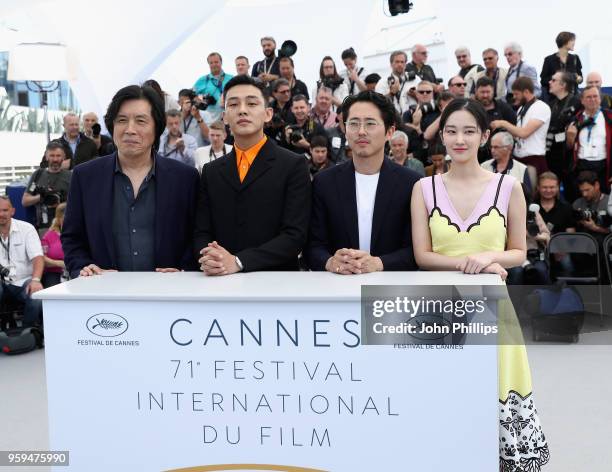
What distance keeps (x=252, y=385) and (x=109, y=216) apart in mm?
939

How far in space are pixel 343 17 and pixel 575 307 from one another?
849 centimetres

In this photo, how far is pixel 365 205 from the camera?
2.73 m

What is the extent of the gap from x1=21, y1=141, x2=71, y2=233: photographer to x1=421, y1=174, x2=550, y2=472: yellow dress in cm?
509

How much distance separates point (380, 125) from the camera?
A: 2.69 m

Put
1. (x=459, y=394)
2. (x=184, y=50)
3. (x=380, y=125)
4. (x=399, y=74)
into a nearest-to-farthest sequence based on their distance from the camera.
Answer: (x=459, y=394) < (x=380, y=125) < (x=399, y=74) < (x=184, y=50)

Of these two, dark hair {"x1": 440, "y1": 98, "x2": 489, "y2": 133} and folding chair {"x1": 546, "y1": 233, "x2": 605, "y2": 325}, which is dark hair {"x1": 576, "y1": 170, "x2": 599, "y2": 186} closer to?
folding chair {"x1": 546, "y1": 233, "x2": 605, "y2": 325}

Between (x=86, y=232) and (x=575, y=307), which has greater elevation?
(x=86, y=232)

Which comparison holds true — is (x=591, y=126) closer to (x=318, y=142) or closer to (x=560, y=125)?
(x=560, y=125)

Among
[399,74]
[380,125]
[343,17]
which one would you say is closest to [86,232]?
[380,125]

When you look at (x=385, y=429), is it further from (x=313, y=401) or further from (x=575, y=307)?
(x=575, y=307)

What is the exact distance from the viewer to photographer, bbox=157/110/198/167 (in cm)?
712

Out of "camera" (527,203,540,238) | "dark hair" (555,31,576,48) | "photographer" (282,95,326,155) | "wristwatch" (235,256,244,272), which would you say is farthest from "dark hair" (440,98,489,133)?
"dark hair" (555,31,576,48)

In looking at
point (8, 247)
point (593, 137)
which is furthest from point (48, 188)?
point (593, 137)

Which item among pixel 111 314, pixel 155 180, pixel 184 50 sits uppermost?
pixel 184 50
